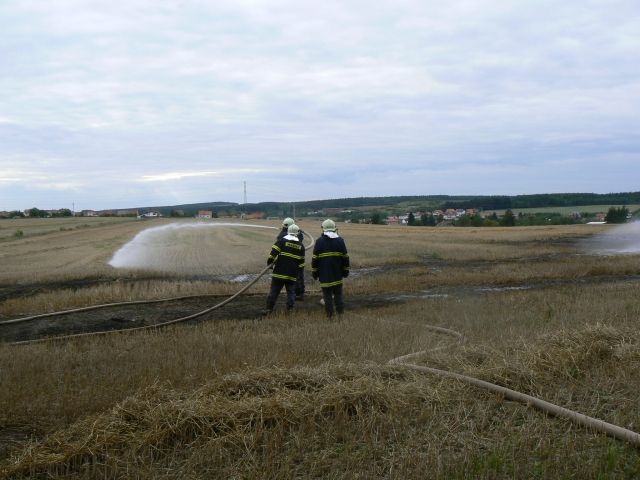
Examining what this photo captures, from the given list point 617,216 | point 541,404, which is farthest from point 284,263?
point 617,216

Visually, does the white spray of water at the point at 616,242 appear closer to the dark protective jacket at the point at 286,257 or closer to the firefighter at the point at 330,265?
the firefighter at the point at 330,265

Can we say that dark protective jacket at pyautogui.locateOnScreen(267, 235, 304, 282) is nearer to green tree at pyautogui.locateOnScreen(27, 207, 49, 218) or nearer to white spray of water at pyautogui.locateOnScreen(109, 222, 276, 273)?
white spray of water at pyautogui.locateOnScreen(109, 222, 276, 273)

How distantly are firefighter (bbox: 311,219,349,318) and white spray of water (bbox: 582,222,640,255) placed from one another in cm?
2277

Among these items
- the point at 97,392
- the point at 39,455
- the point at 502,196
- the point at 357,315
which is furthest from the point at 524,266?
the point at 502,196

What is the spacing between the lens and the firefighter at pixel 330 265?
1129 centimetres

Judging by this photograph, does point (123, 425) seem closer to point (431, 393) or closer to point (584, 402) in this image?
point (431, 393)

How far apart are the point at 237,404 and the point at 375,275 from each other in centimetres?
1454

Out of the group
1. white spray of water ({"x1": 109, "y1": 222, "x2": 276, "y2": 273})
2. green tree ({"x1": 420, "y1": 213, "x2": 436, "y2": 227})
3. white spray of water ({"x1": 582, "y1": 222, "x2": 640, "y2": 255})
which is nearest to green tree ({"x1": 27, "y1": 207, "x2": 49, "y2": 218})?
green tree ({"x1": 420, "y1": 213, "x2": 436, "y2": 227})

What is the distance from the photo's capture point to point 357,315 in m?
11.7

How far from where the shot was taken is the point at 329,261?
1130 centimetres

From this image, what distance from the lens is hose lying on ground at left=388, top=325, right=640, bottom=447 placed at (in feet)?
15.6

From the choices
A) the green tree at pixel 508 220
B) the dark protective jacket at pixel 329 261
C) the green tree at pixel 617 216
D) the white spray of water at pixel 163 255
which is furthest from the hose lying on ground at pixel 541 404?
the green tree at pixel 508 220

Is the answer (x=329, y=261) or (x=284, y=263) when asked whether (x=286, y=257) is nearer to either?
(x=284, y=263)

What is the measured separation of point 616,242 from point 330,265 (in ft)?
99.6
